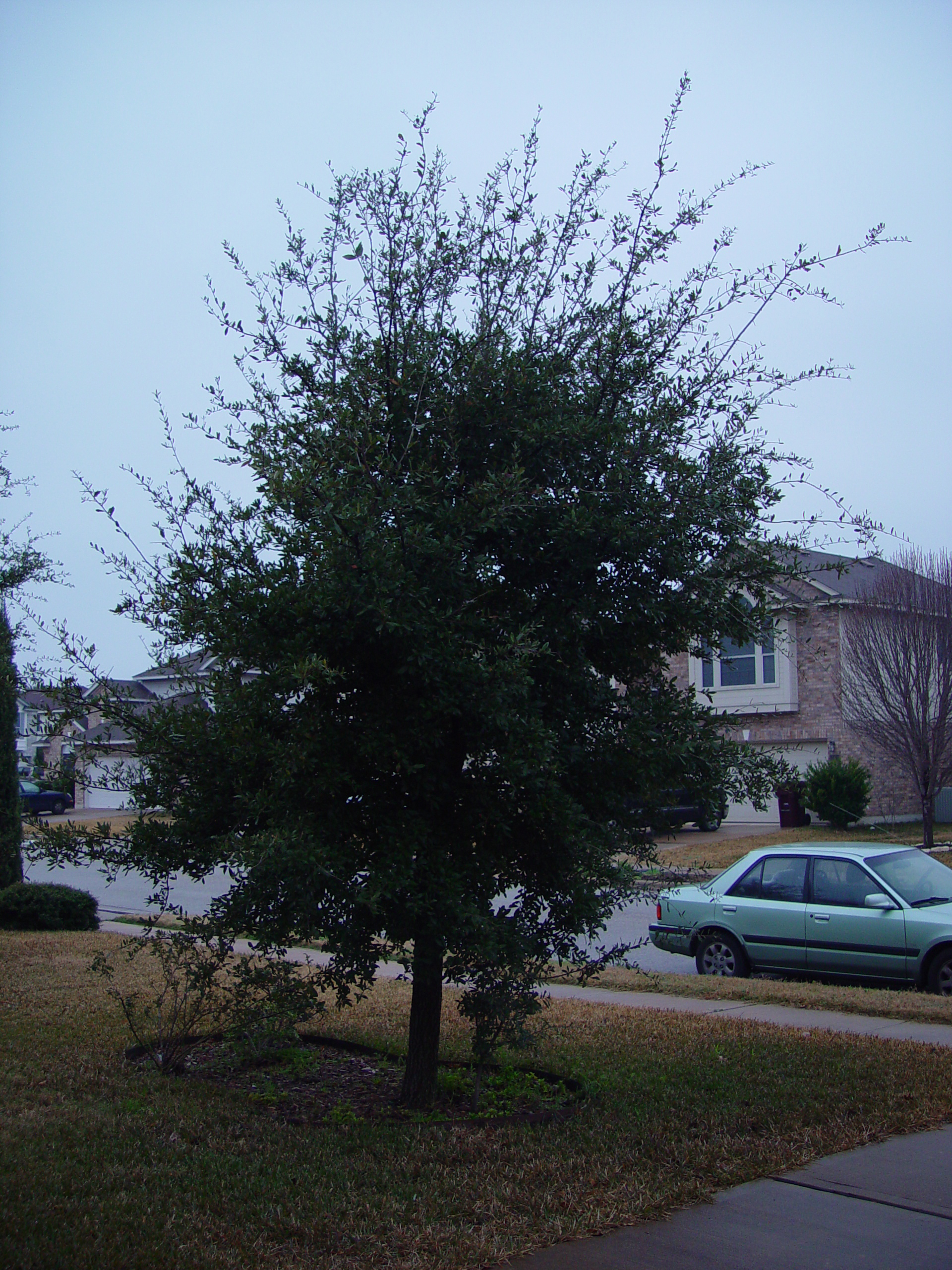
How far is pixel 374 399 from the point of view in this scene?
6156 mm

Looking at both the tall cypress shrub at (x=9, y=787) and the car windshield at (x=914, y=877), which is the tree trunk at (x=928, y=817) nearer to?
the car windshield at (x=914, y=877)

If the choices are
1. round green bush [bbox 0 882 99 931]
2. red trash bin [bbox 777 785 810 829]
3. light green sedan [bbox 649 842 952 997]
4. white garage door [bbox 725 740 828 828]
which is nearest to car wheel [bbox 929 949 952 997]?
light green sedan [bbox 649 842 952 997]

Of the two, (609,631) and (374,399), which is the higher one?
(374,399)

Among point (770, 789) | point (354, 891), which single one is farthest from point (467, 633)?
point (770, 789)

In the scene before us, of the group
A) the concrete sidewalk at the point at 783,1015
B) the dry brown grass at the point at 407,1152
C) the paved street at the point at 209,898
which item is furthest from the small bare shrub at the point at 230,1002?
the concrete sidewalk at the point at 783,1015

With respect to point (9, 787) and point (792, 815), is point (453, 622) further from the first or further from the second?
point (792, 815)

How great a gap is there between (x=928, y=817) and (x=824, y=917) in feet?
47.0

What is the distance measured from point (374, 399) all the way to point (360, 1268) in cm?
416

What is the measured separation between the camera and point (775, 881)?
1098 centimetres

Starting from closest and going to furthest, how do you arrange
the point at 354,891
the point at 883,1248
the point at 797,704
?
the point at 883,1248 < the point at 354,891 < the point at 797,704

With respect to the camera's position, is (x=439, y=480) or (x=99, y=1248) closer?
(x=99, y=1248)

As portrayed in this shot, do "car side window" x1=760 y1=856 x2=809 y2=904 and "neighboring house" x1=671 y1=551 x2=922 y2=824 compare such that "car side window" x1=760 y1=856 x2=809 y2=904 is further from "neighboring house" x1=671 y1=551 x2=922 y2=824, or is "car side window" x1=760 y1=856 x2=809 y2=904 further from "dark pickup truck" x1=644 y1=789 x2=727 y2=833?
"neighboring house" x1=671 y1=551 x2=922 y2=824

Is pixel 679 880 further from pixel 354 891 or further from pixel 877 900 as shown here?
pixel 877 900

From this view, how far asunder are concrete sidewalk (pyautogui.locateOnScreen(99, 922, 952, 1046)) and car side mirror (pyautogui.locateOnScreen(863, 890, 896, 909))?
1.31 m
